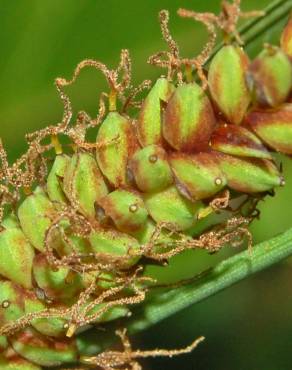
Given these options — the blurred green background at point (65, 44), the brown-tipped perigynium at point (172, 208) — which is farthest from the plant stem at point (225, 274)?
the blurred green background at point (65, 44)

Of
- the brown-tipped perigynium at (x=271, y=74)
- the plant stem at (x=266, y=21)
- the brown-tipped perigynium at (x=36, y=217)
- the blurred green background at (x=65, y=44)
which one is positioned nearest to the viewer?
the brown-tipped perigynium at (x=271, y=74)

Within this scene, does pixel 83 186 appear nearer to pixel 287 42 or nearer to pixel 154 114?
pixel 154 114

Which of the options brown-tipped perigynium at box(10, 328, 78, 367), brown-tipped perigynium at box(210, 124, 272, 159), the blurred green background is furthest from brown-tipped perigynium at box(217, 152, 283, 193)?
the blurred green background

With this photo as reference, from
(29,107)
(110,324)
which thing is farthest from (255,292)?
(110,324)

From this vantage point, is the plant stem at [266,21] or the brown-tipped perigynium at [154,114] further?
the plant stem at [266,21]

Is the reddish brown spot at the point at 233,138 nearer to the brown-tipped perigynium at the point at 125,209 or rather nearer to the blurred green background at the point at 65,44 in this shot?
the brown-tipped perigynium at the point at 125,209

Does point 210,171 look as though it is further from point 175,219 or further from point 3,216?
point 3,216

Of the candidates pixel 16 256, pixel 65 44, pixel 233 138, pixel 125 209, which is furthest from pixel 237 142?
pixel 65 44
